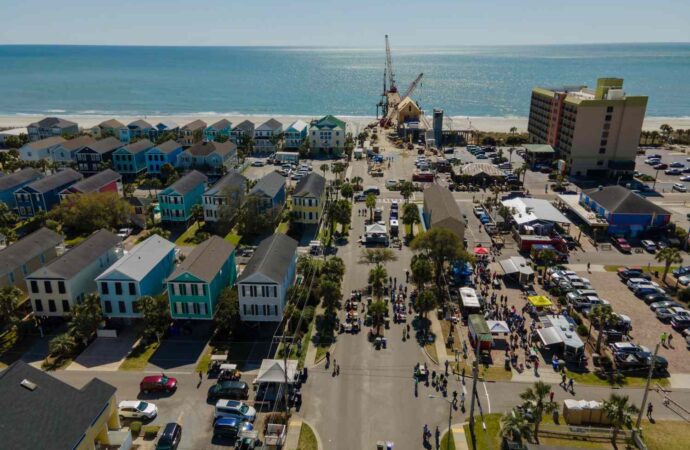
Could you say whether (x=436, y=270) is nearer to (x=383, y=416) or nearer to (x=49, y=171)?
(x=383, y=416)

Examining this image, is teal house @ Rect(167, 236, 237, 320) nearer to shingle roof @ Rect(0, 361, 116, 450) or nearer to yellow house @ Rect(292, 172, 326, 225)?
shingle roof @ Rect(0, 361, 116, 450)

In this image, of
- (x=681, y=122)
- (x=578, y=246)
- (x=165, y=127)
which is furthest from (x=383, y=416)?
(x=681, y=122)

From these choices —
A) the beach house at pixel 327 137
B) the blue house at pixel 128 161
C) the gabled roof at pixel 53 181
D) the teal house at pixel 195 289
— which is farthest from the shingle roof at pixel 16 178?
the beach house at pixel 327 137

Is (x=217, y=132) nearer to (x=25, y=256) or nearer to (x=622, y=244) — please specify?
(x=25, y=256)

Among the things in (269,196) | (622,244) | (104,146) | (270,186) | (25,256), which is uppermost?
(104,146)

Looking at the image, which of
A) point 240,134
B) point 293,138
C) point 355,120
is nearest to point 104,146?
point 240,134

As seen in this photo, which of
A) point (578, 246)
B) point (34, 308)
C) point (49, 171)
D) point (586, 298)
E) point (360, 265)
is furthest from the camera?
point (49, 171)

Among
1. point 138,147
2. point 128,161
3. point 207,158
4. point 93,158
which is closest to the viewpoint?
point 93,158
